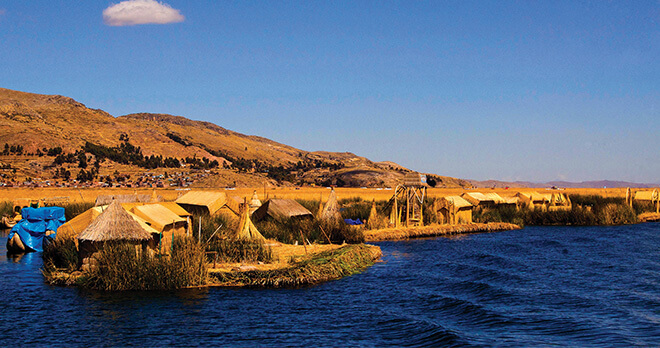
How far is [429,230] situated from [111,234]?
23.1m

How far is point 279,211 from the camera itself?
32625 mm

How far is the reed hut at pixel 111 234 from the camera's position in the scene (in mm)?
18078

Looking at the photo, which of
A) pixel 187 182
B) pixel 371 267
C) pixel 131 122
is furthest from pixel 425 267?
pixel 131 122

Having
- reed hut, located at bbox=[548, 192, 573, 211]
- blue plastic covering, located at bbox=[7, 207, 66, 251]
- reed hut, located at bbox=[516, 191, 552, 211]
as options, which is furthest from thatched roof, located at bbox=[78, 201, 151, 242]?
reed hut, located at bbox=[548, 192, 573, 211]

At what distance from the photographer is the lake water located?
44.8ft

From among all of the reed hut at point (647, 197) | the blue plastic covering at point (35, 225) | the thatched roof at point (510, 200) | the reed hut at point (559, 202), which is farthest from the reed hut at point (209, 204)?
the reed hut at point (647, 197)

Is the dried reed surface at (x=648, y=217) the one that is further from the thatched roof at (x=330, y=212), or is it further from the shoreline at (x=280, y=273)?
the shoreline at (x=280, y=273)

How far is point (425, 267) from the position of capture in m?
24.3

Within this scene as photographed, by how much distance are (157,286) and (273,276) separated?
3592 mm

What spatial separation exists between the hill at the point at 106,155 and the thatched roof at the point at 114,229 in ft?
244

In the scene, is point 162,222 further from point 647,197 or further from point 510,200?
point 647,197

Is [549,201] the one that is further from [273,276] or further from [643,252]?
[273,276]

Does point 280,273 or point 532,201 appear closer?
point 280,273

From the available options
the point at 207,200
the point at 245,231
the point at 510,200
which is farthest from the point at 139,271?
the point at 510,200
